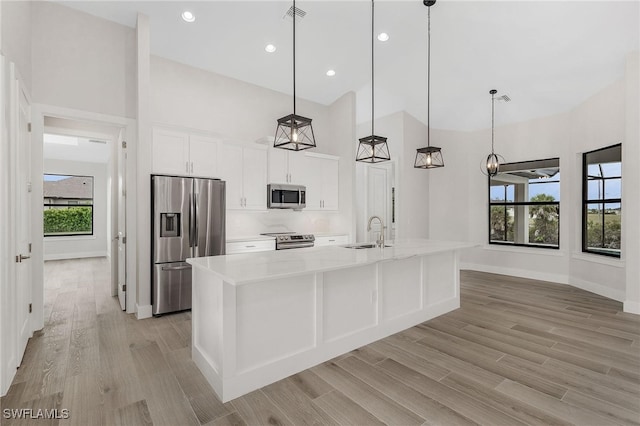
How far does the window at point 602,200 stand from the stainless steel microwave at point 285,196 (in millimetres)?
4706

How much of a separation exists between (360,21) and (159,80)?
2861mm

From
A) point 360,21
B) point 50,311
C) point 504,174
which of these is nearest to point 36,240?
point 50,311

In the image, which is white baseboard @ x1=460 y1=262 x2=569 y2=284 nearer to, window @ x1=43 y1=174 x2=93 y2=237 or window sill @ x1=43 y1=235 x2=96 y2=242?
window sill @ x1=43 y1=235 x2=96 y2=242

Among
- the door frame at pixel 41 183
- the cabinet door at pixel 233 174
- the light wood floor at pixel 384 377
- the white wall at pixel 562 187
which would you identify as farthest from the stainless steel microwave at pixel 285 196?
the white wall at pixel 562 187

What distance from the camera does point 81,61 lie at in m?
3.67

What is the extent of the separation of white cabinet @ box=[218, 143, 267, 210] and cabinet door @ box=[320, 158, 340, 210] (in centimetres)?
120

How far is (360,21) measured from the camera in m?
4.18

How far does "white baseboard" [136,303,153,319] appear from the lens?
3.76 metres

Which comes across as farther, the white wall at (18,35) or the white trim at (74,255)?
the white trim at (74,255)

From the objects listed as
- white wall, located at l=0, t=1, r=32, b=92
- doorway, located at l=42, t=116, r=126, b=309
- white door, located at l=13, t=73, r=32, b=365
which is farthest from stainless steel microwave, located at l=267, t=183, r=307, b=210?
doorway, located at l=42, t=116, r=126, b=309

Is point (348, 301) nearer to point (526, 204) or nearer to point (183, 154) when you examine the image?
point (183, 154)

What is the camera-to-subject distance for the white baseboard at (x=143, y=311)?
12.3 ft

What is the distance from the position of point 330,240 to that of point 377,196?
1.84 m

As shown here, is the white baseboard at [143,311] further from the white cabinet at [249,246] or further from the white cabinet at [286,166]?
the white cabinet at [286,166]
